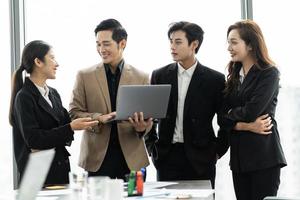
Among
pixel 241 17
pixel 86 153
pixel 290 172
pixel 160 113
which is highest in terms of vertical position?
pixel 241 17

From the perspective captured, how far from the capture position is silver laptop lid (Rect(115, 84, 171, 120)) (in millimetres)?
3506

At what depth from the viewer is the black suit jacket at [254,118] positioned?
12.1 ft

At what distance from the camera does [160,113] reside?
371 centimetres

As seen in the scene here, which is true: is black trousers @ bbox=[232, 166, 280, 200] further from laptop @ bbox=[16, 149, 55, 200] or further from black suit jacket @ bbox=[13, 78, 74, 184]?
laptop @ bbox=[16, 149, 55, 200]

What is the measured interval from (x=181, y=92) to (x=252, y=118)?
531 millimetres

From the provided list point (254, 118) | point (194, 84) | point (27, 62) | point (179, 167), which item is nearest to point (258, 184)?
point (254, 118)

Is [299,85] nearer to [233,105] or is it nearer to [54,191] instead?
[233,105]

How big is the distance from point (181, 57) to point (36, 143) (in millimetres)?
1117

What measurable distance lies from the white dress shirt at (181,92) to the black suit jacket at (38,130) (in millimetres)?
698

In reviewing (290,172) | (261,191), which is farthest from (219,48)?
(261,191)

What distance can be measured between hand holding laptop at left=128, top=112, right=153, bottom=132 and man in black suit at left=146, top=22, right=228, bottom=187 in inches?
8.6

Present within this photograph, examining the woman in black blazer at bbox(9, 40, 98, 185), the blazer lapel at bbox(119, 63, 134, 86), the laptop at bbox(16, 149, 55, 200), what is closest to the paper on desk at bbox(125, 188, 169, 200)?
the woman in black blazer at bbox(9, 40, 98, 185)

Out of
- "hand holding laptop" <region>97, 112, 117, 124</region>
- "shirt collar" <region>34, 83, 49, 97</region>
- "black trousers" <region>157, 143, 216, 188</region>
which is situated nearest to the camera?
"hand holding laptop" <region>97, 112, 117, 124</region>

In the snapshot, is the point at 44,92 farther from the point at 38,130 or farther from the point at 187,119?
Answer: the point at 187,119
